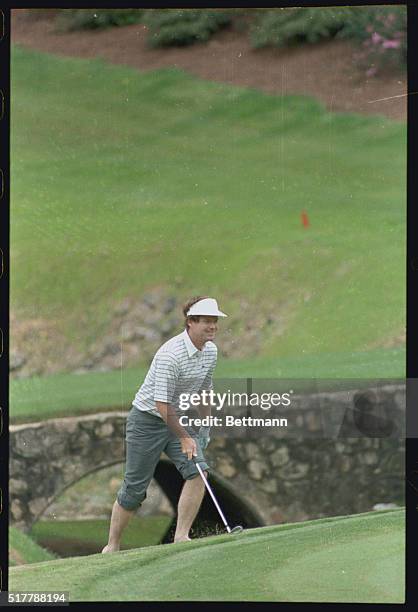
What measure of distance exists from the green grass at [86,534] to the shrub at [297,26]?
10.1 feet

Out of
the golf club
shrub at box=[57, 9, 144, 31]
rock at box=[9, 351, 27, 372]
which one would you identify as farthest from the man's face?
shrub at box=[57, 9, 144, 31]

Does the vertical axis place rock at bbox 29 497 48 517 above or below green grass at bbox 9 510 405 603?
above

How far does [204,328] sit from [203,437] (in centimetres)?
67

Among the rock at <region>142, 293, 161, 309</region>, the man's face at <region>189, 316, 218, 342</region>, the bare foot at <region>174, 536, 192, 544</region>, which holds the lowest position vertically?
the bare foot at <region>174, 536, 192, 544</region>

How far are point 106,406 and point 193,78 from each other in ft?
6.93

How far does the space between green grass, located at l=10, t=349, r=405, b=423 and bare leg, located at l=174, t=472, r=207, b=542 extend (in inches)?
24.5

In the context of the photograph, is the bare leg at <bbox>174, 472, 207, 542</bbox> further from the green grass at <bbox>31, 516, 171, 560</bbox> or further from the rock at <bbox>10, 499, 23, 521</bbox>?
the rock at <bbox>10, 499, 23, 521</bbox>

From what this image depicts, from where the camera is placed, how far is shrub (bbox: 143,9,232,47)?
8.92 meters

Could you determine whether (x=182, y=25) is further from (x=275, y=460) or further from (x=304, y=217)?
(x=275, y=460)

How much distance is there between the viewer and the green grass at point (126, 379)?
29.0ft

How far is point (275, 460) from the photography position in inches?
350

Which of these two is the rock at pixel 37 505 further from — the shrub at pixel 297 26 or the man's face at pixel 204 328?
the shrub at pixel 297 26
